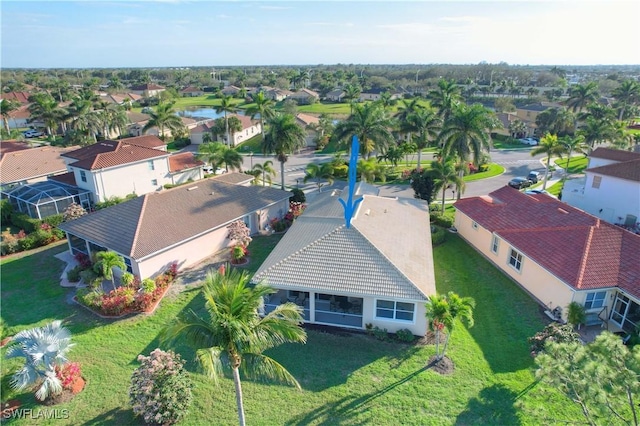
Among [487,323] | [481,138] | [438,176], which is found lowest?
[487,323]

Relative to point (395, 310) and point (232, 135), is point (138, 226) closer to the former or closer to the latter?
point (395, 310)

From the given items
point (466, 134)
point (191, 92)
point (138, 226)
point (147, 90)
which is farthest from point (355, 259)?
point (191, 92)

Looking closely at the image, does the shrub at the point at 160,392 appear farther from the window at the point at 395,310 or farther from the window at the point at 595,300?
the window at the point at 595,300

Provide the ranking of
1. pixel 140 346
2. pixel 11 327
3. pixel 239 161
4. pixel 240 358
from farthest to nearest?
pixel 239 161 < pixel 11 327 < pixel 140 346 < pixel 240 358

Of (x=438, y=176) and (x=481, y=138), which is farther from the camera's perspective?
(x=481, y=138)

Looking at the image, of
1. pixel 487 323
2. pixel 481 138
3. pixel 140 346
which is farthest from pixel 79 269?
pixel 481 138

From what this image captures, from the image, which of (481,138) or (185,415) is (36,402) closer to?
(185,415)

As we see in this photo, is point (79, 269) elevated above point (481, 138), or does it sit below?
below
